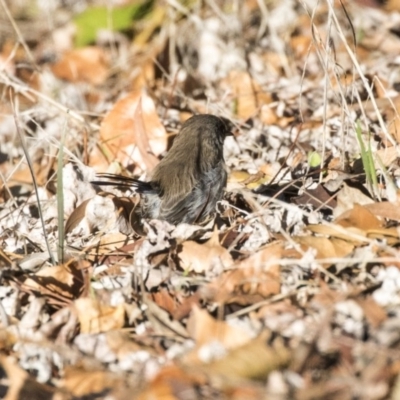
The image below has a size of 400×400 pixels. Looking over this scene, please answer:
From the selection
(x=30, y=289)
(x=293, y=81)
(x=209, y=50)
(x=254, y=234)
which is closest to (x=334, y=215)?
(x=254, y=234)

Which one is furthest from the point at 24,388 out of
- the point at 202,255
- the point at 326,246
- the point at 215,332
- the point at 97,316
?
the point at 326,246

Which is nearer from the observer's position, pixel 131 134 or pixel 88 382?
pixel 88 382

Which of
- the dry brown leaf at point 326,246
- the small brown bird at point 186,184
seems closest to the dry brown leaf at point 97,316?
the dry brown leaf at point 326,246

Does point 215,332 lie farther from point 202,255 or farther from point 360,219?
point 360,219

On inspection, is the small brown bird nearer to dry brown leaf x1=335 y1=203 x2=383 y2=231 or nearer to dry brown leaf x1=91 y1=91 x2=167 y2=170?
dry brown leaf x1=91 y1=91 x2=167 y2=170

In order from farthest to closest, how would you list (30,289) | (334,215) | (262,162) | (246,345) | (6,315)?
(262,162) < (334,215) < (30,289) < (6,315) < (246,345)

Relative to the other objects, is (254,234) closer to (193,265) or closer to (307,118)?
(193,265)
